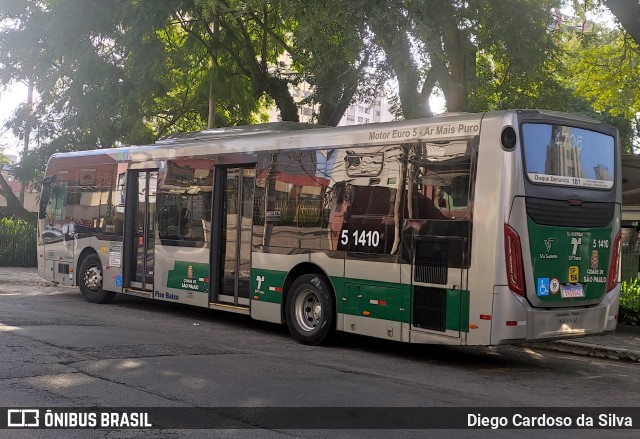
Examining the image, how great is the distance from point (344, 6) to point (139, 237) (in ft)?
19.3

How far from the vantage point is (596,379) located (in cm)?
941

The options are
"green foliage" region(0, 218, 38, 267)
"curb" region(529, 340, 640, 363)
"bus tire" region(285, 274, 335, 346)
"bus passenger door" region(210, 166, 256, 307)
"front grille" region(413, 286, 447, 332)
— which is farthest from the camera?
"green foliage" region(0, 218, 38, 267)

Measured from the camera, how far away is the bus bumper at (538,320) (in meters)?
8.70

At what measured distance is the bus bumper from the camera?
28.6 feet

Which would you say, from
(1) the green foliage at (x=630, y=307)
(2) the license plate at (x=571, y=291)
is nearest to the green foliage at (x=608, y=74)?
(1) the green foliage at (x=630, y=307)

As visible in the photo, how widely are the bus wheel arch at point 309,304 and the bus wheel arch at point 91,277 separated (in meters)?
5.60

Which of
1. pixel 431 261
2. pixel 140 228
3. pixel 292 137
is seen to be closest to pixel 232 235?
pixel 292 137

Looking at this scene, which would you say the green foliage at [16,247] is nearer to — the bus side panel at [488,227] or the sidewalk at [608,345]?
the sidewalk at [608,345]

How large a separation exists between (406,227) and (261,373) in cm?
281

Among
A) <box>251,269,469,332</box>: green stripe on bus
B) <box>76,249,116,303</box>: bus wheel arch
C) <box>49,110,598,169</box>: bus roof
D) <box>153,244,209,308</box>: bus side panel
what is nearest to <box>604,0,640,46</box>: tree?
<box>49,110,598,169</box>: bus roof

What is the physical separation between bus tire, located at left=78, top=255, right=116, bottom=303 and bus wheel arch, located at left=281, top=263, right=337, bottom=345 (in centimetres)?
562

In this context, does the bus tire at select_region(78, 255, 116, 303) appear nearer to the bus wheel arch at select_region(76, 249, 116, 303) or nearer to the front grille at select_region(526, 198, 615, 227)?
the bus wheel arch at select_region(76, 249, 116, 303)

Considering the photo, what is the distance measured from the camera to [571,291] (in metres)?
9.42

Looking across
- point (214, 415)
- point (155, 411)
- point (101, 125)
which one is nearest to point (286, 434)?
point (214, 415)
